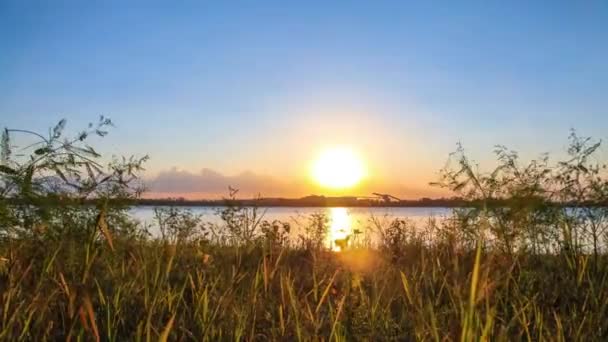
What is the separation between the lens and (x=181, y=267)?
4.73 metres

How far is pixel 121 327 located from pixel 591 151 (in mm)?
4970

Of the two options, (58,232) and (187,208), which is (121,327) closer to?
(58,232)

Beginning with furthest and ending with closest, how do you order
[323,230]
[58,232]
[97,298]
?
[323,230] → [58,232] → [97,298]

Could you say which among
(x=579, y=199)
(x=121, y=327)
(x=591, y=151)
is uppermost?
(x=591, y=151)

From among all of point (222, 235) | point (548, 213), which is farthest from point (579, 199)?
point (222, 235)

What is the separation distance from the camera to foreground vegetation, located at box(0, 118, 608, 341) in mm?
2451

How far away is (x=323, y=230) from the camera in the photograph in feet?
29.6

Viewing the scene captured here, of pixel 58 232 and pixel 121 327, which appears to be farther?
pixel 58 232

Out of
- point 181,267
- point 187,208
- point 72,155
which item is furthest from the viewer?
point 187,208

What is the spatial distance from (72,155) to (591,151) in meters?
4.93

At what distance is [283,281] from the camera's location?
3885mm

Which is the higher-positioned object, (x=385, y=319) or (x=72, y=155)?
(x=72, y=155)

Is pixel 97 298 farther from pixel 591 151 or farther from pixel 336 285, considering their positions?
pixel 591 151

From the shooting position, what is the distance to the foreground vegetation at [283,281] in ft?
8.04
